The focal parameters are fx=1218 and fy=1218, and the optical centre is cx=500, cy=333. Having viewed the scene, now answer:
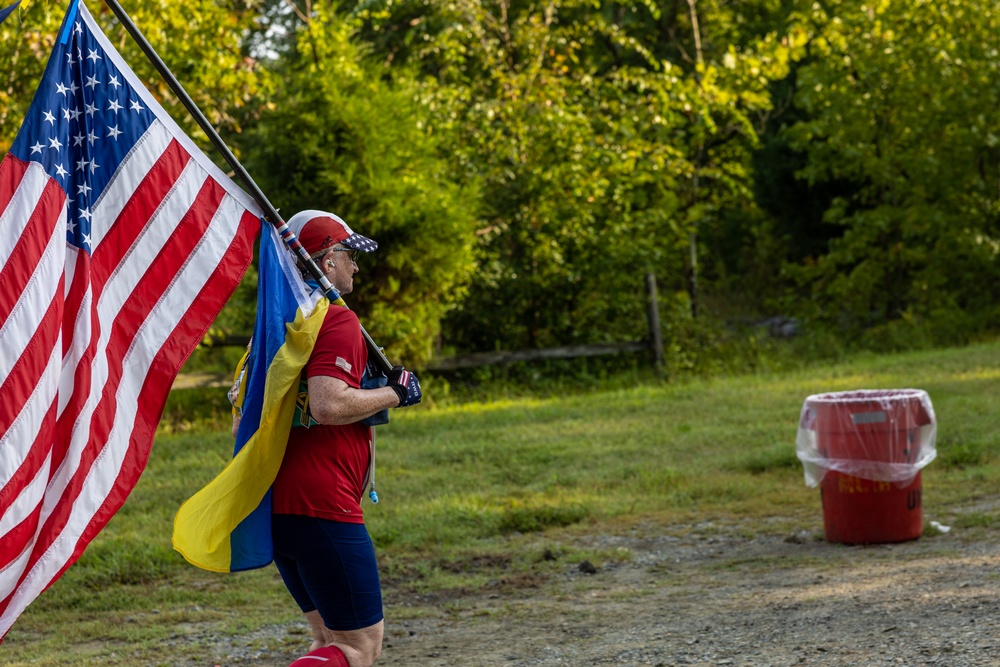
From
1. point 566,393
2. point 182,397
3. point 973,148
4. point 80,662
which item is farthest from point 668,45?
point 80,662

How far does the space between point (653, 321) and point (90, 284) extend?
531 inches

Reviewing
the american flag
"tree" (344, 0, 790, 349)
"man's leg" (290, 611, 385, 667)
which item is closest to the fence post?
"tree" (344, 0, 790, 349)

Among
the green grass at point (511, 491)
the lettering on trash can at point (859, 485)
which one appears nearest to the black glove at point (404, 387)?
the green grass at point (511, 491)

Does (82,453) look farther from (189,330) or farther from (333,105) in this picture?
(333,105)

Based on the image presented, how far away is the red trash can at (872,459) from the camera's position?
755 cm

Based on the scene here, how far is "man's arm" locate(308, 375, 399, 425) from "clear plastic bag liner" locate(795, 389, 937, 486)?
4.39m

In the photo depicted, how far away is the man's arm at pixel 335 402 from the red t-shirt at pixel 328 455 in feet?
0.09

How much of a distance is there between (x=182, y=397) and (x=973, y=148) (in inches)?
505

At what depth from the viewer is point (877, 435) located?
297 inches

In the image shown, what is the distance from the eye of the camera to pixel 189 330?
14.6 ft

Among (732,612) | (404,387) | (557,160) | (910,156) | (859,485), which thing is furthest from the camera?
(910,156)

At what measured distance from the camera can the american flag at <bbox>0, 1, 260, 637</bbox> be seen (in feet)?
13.4

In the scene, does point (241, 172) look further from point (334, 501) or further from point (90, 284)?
point (334, 501)

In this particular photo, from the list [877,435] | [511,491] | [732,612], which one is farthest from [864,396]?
[511,491]
